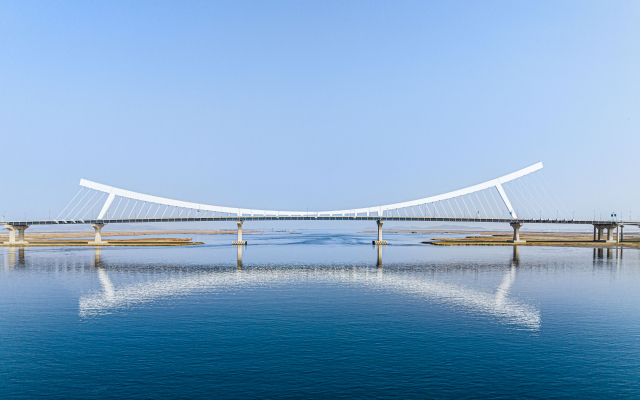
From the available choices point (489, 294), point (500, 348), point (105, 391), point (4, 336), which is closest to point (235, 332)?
point (105, 391)

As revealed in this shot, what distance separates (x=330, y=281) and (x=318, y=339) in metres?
28.8

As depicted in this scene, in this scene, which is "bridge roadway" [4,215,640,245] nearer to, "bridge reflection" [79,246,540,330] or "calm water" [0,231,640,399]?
"bridge reflection" [79,246,540,330]

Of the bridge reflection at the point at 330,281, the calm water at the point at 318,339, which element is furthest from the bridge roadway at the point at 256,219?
the calm water at the point at 318,339

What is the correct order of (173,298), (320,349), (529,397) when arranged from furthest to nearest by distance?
(173,298)
(320,349)
(529,397)

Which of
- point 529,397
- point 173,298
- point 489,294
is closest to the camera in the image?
point 529,397

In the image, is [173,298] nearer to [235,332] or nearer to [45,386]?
[235,332]

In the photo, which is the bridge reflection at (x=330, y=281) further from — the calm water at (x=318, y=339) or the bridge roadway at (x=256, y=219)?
the bridge roadway at (x=256, y=219)

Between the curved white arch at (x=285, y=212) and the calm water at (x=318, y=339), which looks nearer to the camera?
the calm water at (x=318, y=339)

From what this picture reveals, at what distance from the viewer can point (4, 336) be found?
28516mm

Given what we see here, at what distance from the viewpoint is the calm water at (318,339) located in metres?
20.2

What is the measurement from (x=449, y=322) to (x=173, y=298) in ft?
84.0

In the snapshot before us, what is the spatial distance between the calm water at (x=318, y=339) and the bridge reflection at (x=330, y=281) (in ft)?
0.88

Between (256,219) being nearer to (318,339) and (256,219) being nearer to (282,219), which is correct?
(282,219)

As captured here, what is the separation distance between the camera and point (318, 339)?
27750 millimetres
